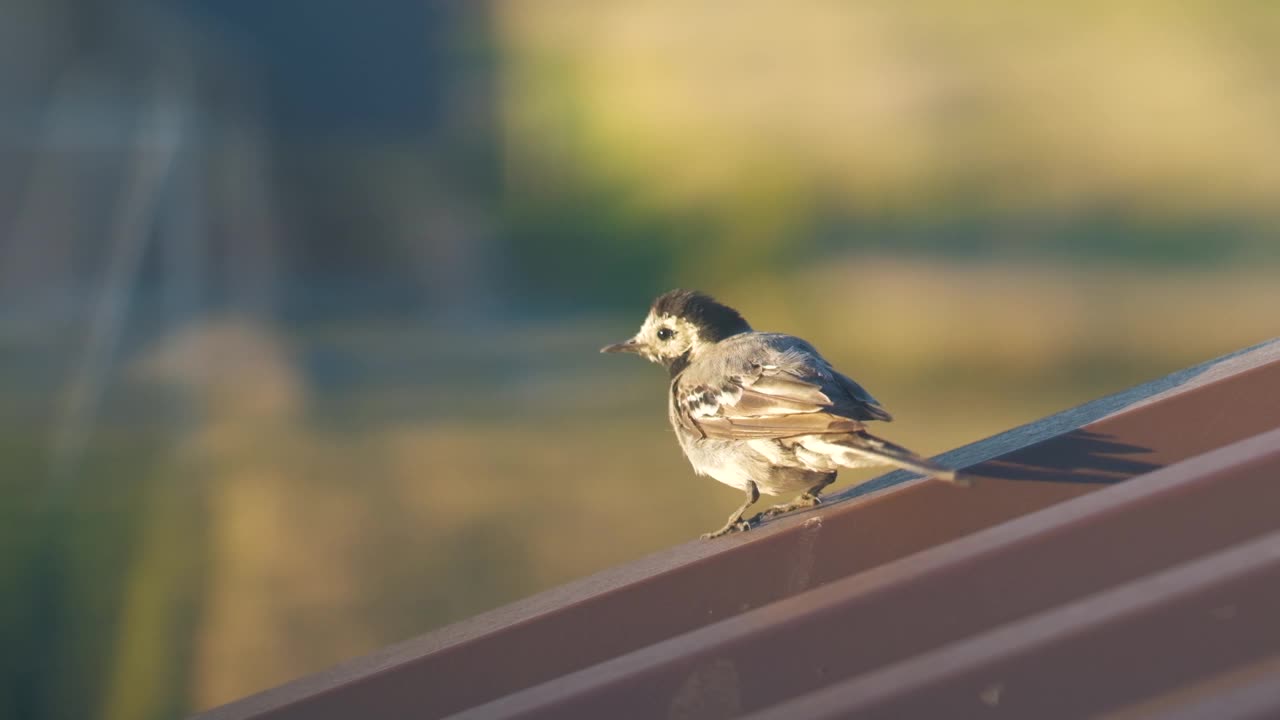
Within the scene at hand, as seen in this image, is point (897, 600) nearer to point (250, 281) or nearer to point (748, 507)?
point (748, 507)

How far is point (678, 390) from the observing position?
4.92 m

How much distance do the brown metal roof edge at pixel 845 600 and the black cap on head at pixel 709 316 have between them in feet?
8.35

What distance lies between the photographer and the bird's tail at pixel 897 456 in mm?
3021

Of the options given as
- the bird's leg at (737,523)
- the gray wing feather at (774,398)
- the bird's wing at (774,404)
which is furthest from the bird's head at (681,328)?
the bird's leg at (737,523)

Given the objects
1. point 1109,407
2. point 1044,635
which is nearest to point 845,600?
point 1044,635

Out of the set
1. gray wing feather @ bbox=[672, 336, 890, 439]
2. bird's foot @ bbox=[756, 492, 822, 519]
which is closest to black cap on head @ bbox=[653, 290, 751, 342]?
gray wing feather @ bbox=[672, 336, 890, 439]

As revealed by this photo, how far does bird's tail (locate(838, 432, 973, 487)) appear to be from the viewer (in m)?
3.02

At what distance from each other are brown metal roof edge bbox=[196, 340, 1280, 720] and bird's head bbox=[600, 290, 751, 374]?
1.73 metres

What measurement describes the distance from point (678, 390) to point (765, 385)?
68 cm

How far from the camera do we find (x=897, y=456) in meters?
3.41

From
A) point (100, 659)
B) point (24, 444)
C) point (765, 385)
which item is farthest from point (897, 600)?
point (24, 444)

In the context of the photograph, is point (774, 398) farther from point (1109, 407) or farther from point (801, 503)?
point (1109, 407)

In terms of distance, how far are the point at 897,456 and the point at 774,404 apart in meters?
0.77

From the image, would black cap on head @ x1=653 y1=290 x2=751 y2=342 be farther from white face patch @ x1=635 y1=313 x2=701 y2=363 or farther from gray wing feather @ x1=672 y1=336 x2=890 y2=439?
gray wing feather @ x1=672 y1=336 x2=890 y2=439
